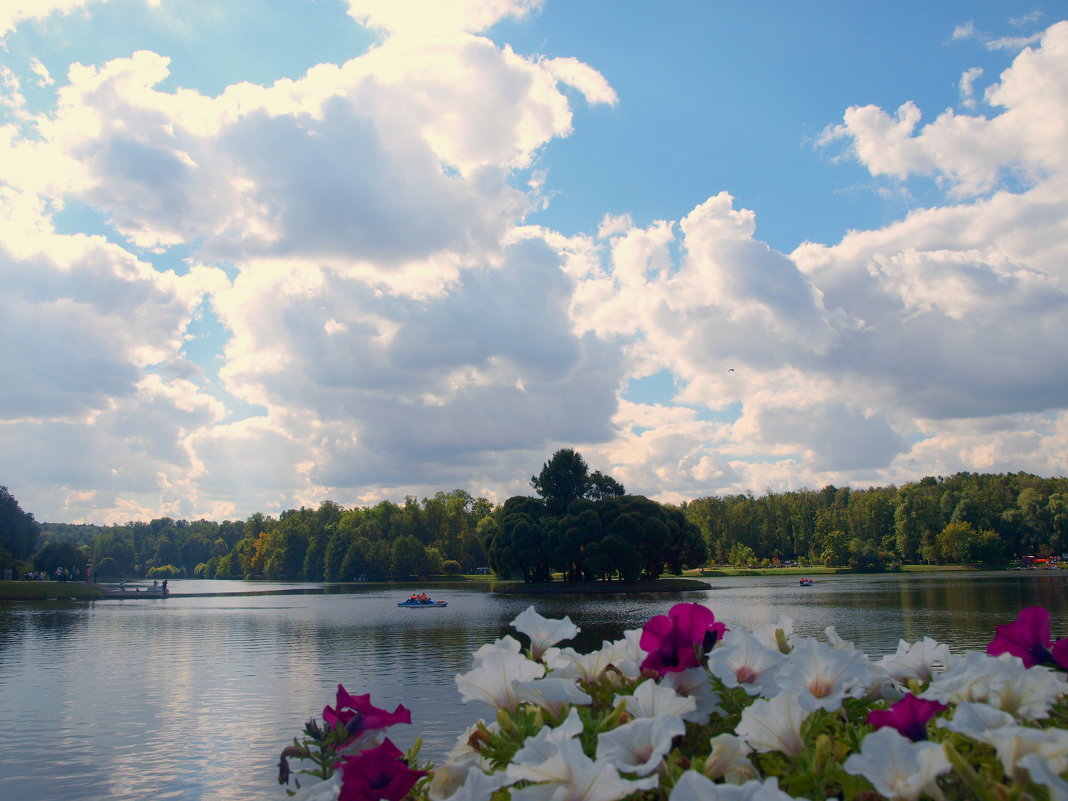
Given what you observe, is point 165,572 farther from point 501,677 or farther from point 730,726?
point 730,726

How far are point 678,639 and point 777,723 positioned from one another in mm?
480

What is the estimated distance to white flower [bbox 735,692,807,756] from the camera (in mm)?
1885

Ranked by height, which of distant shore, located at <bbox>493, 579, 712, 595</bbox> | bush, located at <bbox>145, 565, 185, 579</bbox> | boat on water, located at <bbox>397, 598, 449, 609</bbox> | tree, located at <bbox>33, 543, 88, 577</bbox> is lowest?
bush, located at <bbox>145, 565, 185, 579</bbox>

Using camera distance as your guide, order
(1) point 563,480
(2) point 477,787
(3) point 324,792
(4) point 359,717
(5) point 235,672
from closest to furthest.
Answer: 1. (2) point 477,787
2. (3) point 324,792
3. (4) point 359,717
4. (5) point 235,672
5. (1) point 563,480

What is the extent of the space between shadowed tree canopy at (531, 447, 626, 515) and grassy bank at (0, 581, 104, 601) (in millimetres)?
40100

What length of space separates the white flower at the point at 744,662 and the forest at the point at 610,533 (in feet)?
203

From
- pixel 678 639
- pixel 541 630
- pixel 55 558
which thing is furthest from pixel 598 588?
pixel 678 639

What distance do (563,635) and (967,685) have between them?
46.7 inches

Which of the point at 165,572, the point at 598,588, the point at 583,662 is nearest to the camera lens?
the point at 583,662

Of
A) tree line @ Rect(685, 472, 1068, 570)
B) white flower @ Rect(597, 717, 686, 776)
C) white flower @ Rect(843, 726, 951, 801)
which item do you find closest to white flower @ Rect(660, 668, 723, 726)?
white flower @ Rect(597, 717, 686, 776)

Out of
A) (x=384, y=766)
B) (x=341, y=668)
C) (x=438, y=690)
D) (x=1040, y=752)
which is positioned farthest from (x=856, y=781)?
(x=341, y=668)

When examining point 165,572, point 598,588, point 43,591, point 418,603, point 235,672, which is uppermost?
point 235,672

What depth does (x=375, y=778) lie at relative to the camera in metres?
2.06

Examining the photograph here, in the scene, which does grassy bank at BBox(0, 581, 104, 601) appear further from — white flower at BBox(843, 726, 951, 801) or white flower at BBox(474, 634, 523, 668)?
white flower at BBox(843, 726, 951, 801)
